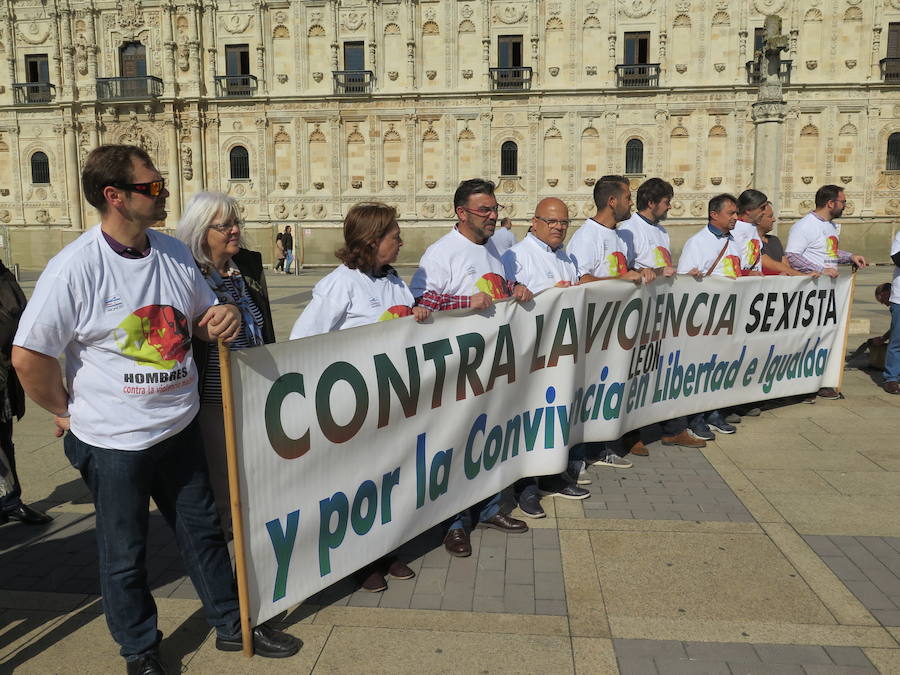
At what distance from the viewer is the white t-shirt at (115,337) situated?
2586mm

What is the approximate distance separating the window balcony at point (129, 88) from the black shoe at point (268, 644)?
35.0 metres

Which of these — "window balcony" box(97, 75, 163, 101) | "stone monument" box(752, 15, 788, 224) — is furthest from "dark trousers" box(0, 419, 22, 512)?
"window balcony" box(97, 75, 163, 101)

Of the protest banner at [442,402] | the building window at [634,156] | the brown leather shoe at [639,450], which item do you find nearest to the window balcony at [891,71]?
the building window at [634,156]

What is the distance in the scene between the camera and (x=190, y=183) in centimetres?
3441

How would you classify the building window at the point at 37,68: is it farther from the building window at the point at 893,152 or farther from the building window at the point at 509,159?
the building window at the point at 893,152

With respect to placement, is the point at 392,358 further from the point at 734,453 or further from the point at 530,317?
the point at 734,453

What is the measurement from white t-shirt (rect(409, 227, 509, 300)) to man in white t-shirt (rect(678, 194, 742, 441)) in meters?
2.47

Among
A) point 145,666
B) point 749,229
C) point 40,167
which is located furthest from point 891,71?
point 40,167

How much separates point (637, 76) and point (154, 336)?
32.5 metres

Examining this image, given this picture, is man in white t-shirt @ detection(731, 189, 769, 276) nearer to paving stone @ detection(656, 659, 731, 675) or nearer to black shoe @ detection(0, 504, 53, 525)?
paving stone @ detection(656, 659, 731, 675)

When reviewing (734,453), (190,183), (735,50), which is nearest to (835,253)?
(734,453)

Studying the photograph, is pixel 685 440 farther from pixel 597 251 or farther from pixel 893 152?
pixel 893 152

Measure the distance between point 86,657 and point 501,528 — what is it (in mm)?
2197

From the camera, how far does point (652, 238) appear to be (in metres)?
6.27
